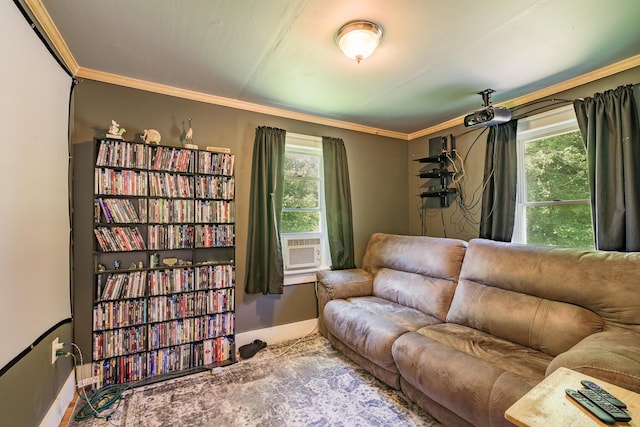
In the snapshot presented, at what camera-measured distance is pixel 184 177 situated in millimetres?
2418

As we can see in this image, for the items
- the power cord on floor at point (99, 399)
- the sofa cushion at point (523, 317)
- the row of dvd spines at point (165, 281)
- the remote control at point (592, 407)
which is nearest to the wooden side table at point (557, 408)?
the remote control at point (592, 407)

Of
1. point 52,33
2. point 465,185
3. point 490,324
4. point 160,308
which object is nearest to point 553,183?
point 465,185

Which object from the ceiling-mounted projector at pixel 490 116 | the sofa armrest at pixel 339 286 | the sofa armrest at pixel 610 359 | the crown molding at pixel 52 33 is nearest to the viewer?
the sofa armrest at pixel 610 359

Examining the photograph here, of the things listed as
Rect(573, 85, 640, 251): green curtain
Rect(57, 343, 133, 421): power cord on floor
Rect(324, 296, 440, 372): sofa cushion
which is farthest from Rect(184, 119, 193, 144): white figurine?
Rect(573, 85, 640, 251): green curtain

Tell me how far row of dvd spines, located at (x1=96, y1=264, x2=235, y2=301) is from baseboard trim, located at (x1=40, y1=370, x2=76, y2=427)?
0.57 metres

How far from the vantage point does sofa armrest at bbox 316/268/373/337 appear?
291 cm

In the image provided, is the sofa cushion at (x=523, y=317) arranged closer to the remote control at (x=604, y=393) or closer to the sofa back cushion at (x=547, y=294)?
the sofa back cushion at (x=547, y=294)

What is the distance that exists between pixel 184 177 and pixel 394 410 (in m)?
2.35

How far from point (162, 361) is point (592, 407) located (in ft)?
8.53

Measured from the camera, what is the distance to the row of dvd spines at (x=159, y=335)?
83.0 inches

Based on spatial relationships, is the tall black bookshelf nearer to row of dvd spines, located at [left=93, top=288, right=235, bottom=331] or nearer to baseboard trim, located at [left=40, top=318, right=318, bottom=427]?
row of dvd spines, located at [left=93, top=288, right=235, bottom=331]

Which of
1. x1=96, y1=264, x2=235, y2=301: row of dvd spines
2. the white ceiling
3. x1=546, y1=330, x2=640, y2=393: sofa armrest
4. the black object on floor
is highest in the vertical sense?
the white ceiling

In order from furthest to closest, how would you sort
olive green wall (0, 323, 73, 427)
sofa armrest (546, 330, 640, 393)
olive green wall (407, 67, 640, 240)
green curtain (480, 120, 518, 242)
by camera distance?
olive green wall (407, 67, 640, 240), green curtain (480, 120, 518, 242), olive green wall (0, 323, 73, 427), sofa armrest (546, 330, 640, 393)

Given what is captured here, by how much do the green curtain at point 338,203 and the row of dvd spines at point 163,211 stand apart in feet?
3.87
